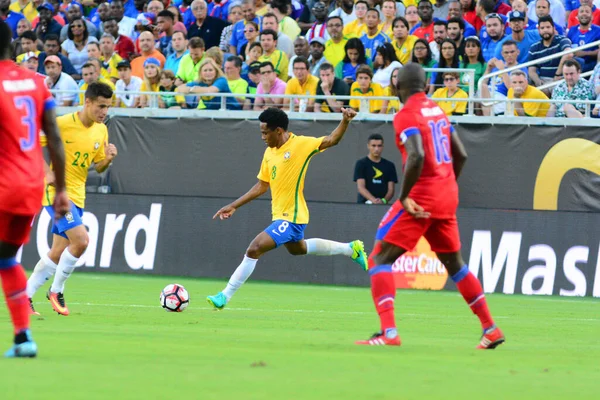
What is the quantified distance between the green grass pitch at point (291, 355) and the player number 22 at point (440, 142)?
1575 millimetres

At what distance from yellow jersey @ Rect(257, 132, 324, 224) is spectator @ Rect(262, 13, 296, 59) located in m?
9.45

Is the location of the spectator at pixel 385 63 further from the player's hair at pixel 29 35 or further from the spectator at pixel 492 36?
the player's hair at pixel 29 35

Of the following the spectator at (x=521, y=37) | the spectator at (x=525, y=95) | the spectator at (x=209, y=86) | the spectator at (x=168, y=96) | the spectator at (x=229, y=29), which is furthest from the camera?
the spectator at (x=229, y=29)

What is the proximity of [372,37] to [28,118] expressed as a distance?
1572cm

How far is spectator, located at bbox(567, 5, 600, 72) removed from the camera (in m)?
21.0

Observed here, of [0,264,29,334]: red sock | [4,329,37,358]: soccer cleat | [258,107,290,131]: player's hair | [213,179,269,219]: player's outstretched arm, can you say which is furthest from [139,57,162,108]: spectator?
[4,329,37,358]: soccer cleat

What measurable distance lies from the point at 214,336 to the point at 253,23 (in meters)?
15.2

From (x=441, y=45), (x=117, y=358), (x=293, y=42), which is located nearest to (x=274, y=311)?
(x=117, y=358)

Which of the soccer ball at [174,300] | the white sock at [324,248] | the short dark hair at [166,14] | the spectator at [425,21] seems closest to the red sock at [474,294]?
the soccer ball at [174,300]

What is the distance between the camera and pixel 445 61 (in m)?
21.1

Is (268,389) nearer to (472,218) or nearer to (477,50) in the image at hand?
(472,218)

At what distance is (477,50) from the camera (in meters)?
21.2

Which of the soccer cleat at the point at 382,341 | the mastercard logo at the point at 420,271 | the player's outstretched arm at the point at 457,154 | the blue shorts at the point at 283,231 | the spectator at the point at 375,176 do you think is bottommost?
the mastercard logo at the point at 420,271

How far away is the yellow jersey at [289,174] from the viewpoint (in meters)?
14.3
